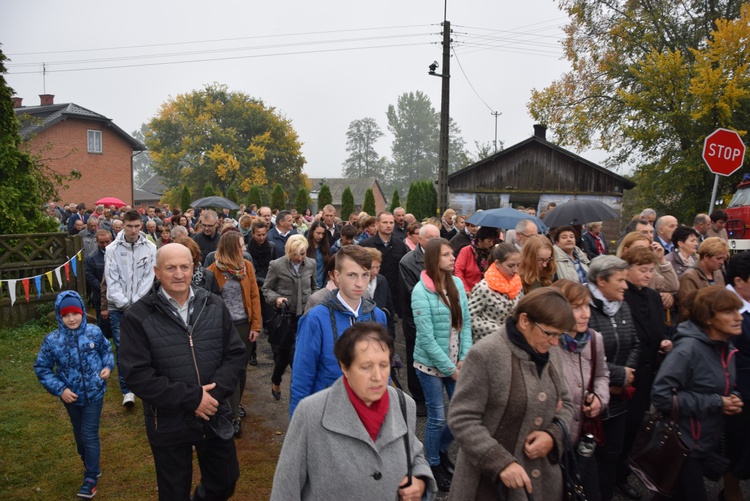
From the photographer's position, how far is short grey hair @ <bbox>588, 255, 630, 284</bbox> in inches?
163

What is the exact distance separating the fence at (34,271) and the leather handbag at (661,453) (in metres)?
9.74

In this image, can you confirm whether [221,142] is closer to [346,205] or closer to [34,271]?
[346,205]

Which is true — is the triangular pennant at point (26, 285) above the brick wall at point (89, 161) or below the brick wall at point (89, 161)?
below

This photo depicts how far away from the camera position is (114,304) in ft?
20.9

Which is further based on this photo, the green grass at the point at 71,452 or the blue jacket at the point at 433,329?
the green grass at the point at 71,452

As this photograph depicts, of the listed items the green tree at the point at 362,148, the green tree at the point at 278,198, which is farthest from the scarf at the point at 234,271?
the green tree at the point at 362,148

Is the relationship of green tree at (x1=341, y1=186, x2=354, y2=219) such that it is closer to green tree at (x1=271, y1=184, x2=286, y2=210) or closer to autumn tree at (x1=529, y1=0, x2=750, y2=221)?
green tree at (x1=271, y1=184, x2=286, y2=210)

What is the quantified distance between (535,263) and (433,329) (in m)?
1.32

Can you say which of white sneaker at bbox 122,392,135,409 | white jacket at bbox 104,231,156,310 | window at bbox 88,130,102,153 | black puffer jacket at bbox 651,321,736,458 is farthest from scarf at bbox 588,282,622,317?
window at bbox 88,130,102,153

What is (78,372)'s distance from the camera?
4629 mm

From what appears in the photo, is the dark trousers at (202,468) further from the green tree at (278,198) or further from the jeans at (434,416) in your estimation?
the green tree at (278,198)

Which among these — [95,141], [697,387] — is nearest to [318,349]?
[697,387]

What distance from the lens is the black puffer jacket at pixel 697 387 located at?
3.68 m

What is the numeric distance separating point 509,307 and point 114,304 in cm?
452
